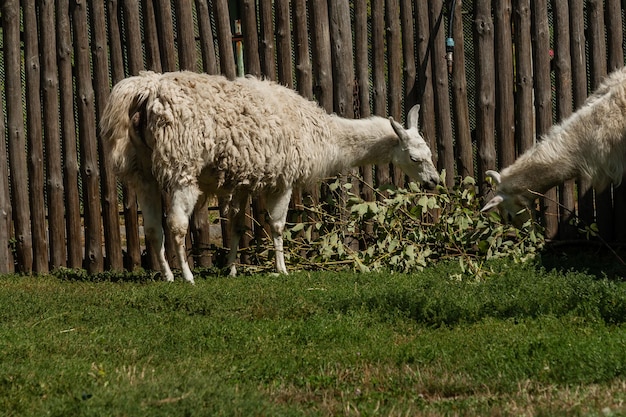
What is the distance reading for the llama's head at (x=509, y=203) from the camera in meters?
9.02

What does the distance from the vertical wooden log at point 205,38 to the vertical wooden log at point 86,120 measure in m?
1.10

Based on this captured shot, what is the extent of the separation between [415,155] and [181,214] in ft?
7.89

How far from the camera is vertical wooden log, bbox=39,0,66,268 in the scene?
9.55 metres

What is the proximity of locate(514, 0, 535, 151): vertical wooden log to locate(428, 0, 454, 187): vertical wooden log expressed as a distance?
68cm

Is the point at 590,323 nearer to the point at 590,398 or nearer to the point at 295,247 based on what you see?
the point at 590,398

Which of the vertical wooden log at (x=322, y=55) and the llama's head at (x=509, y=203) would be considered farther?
the vertical wooden log at (x=322, y=55)

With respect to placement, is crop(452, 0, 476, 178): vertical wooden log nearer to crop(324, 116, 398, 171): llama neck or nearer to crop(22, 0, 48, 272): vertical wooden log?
crop(324, 116, 398, 171): llama neck

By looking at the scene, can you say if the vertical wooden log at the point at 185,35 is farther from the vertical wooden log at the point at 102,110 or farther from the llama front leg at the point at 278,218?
the llama front leg at the point at 278,218

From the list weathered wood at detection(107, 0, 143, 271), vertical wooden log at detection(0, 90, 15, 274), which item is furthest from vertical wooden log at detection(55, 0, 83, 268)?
vertical wooden log at detection(0, 90, 15, 274)

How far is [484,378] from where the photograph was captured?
4.76m

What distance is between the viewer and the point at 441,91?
31.7 ft

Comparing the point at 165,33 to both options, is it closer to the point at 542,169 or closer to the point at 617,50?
the point at 542,169

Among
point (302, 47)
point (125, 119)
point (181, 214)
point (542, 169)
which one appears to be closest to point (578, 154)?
point (542, 169)

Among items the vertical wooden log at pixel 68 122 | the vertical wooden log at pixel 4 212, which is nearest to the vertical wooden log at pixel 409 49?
the vertical wooden log at pixel 68 122
